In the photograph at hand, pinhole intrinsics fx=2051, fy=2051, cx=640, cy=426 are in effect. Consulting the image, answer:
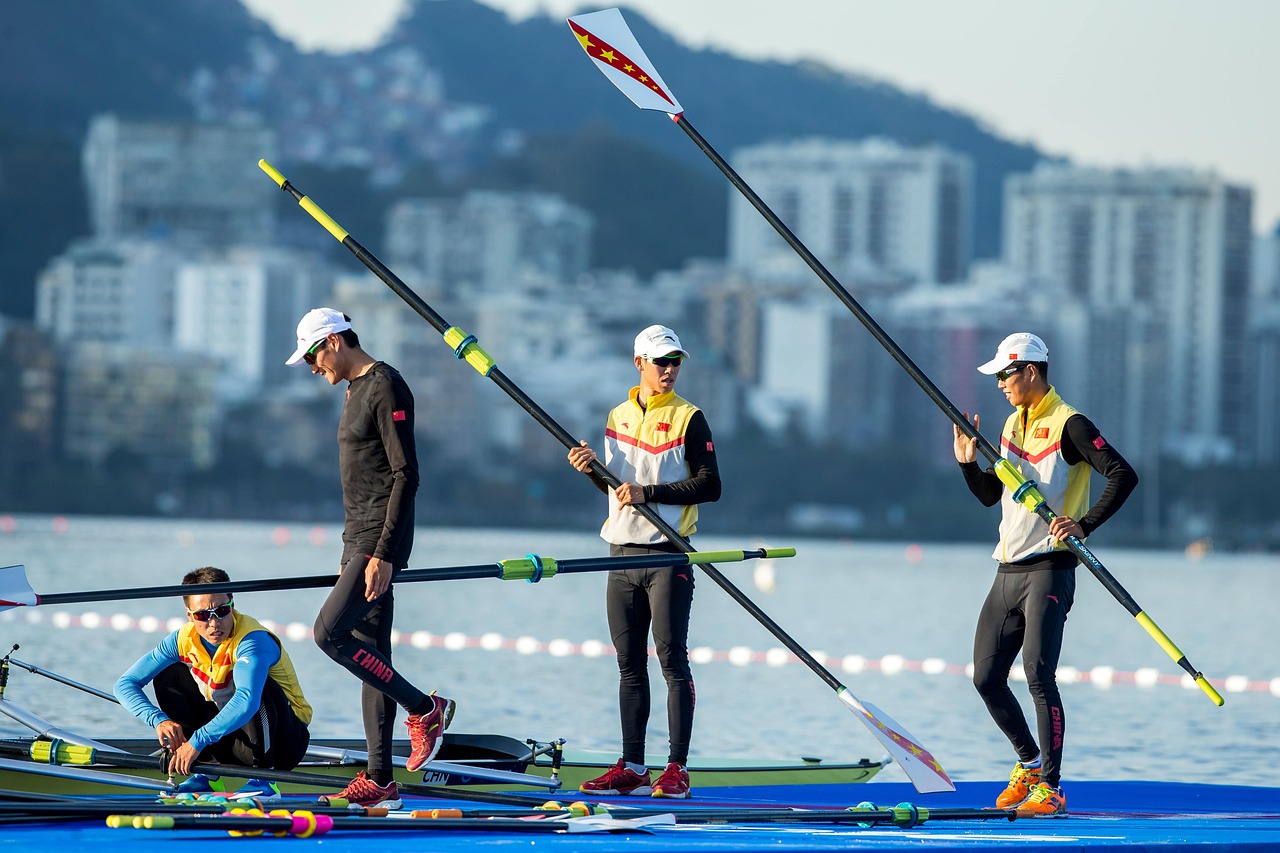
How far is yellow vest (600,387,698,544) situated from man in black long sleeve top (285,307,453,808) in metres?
1.26

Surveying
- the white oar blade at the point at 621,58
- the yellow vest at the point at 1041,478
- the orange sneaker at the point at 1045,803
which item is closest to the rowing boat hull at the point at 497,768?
the orange sneaker at the point at 1045,803

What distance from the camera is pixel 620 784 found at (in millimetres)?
8508

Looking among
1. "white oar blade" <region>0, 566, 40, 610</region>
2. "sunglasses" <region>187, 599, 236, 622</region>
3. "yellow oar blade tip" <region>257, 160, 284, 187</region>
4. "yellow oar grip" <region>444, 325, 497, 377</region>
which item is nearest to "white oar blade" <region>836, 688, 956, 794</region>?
"yellow oar grip" <region>444, 325, 497, 377</region>

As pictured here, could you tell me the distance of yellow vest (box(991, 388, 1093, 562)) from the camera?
8.16 m

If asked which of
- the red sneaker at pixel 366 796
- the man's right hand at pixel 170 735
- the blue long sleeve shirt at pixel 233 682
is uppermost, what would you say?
the blue long sleeve shirt at pixel 233 682

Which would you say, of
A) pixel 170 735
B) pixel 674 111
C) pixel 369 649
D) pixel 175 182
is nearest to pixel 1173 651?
pixel 369 649

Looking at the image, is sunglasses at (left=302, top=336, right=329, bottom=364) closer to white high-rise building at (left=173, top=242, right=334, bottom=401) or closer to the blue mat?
the blue mat

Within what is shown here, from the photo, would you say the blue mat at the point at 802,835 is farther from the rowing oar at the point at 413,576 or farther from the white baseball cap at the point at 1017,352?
the white baseball cap at the point at 1017,352

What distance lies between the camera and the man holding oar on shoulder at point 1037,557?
26.5 ft

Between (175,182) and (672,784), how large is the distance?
637ft

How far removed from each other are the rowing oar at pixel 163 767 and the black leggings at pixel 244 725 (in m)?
0.09

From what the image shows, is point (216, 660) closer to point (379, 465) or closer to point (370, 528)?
point (370, 528)

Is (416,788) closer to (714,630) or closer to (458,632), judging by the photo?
(458,632)

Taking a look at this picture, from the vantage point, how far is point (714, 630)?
1128 inches
